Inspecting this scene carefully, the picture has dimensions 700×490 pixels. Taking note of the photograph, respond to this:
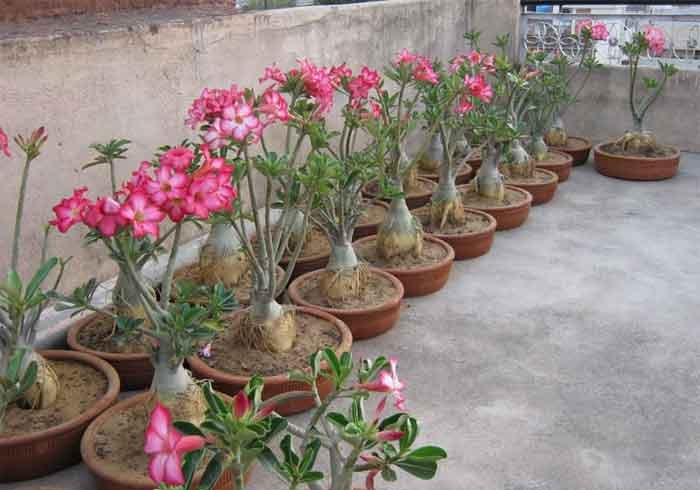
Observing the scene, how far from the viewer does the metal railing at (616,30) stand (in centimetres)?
520

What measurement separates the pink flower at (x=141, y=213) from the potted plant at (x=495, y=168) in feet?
7.58

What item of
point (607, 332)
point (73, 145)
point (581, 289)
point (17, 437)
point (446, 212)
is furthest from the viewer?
point (446, 212)

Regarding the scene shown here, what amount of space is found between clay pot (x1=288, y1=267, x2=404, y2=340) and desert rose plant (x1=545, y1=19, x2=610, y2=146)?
8.09 feet

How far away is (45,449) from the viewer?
197 cm

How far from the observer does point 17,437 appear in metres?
1.93

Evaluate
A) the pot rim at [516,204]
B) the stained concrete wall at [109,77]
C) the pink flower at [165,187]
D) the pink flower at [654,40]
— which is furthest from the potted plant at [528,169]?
the pink flower at [165,187]

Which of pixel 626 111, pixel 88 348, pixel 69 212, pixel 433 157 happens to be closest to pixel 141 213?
pixel 69 212

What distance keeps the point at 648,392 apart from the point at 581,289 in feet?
2.77

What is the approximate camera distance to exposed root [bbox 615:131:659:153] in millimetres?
4906

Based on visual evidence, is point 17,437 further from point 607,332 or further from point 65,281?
point 607,332

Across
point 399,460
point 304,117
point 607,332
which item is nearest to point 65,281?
point 304,117

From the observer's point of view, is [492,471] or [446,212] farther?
[446,212]

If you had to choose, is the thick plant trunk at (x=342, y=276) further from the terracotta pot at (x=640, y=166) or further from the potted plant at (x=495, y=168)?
the terracotta pot at (x=640, y=166)

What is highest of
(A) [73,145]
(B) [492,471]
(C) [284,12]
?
(C) [284,12]
